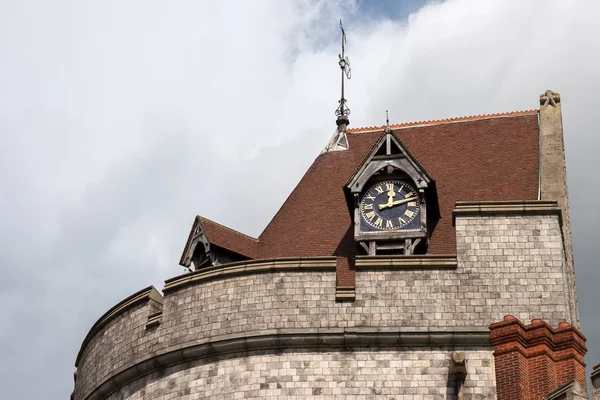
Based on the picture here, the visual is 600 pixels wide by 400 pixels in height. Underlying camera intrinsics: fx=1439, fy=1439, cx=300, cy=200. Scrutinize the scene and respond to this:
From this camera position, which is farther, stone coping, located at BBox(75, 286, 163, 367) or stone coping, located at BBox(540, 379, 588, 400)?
stone coping, located at BBox(75, 286, 163, 367)

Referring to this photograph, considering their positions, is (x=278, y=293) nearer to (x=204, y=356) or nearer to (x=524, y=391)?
(x=204, y=356)

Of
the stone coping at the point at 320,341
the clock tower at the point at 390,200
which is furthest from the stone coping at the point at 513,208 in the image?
the stone coping at the point at 320,341

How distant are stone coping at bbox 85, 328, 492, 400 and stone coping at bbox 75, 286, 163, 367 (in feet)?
4.41

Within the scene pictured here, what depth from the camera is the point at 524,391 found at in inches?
804

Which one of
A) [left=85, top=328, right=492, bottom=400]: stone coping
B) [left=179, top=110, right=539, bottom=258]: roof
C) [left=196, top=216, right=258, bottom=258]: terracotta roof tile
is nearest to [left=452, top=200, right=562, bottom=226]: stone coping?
[left=179, top=110, right=539, bottom=258]: roof

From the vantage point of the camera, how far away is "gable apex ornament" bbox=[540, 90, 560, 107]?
101ft

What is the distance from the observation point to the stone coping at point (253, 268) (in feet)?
81.5

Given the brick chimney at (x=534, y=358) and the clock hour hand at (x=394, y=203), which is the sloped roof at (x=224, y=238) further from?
the brick chimney at (x=534, y=358)

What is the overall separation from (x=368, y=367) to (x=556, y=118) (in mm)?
8922

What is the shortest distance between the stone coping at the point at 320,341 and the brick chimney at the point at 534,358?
2835 millimetres

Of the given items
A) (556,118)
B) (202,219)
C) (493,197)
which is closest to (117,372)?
(202,219)

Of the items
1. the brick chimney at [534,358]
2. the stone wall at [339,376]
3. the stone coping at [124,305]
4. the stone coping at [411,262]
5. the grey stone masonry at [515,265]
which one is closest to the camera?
the brick chimney at [534,358]

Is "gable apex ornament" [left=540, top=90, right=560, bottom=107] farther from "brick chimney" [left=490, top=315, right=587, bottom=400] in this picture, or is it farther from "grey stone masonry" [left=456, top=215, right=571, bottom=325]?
"brick chimney" [left=490, top=315, right=587, bottom=400]

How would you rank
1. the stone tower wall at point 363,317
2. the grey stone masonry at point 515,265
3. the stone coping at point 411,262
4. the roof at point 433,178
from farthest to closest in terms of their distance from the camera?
the roof at point 433,178 < the stone coping at point 411,262 < the grey stone masonry at point 515,265 < the stone tower wall at point 363,317
